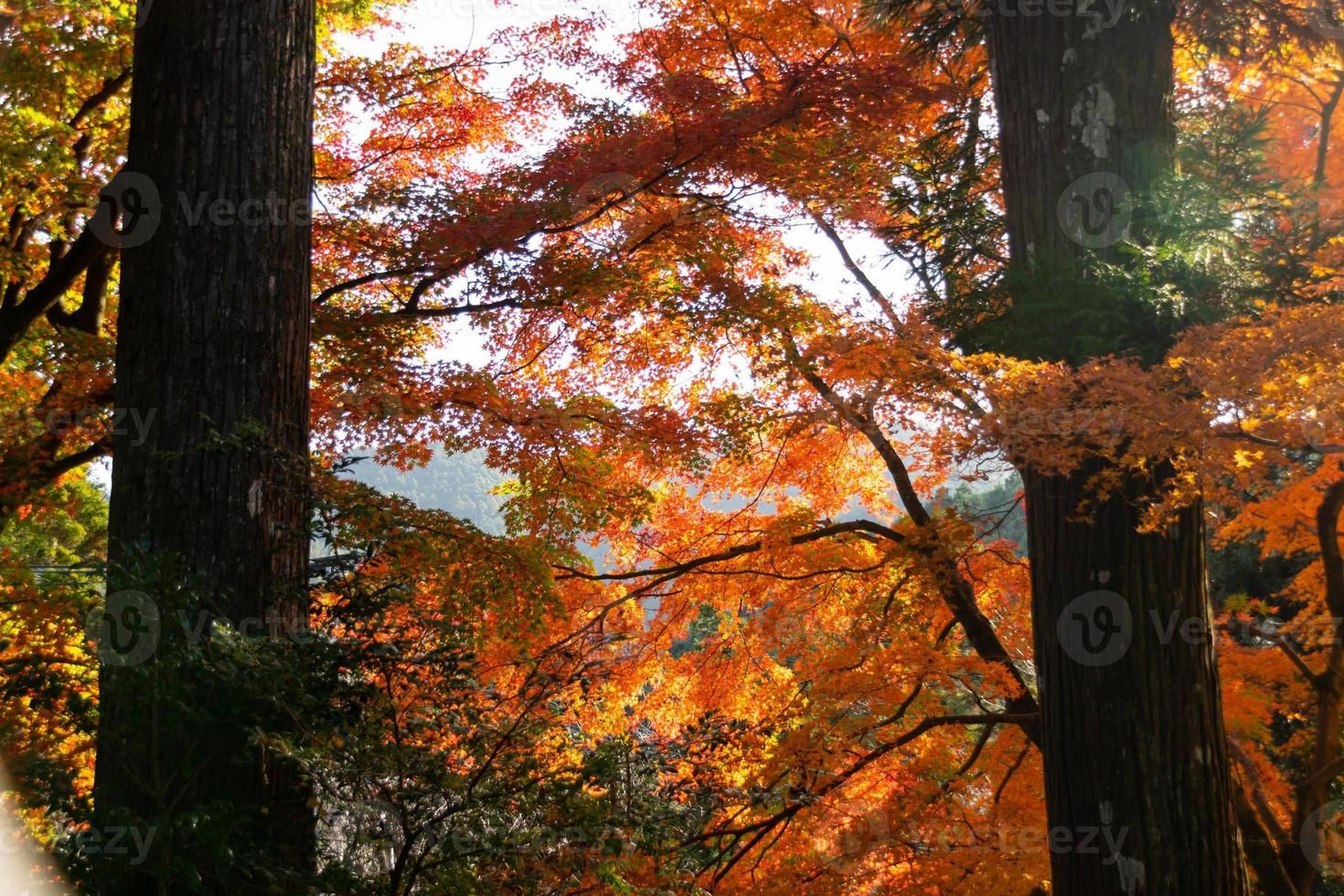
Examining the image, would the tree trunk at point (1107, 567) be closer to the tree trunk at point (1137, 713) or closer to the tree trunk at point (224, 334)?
the tree trunk at point (1137, 713)

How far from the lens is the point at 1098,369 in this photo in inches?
159

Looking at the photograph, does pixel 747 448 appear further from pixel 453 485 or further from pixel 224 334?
pixel 453 485

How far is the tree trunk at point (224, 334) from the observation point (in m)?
3.21

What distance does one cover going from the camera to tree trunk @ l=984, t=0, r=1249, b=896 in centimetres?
444

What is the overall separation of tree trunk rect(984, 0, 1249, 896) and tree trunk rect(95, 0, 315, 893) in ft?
10.6

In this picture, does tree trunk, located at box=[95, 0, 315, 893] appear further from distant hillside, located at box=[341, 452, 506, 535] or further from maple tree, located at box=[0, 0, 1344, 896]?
distant hillside, located at box=[341, 452, 506, 535]

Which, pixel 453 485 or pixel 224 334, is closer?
pixel 224 334

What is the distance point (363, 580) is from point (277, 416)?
2.45 ft

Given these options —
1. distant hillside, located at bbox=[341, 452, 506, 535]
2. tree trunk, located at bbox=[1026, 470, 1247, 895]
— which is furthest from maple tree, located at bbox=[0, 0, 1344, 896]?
distant hillside, located at bbox=[341, 452, 506, 535]

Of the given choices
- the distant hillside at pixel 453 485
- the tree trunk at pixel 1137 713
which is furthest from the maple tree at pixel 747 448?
the distant hillside at pixel 453 485

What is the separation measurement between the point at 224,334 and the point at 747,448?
4.59 metres

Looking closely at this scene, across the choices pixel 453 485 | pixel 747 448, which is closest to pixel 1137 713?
pixel 747 448

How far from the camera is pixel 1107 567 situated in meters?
4.59

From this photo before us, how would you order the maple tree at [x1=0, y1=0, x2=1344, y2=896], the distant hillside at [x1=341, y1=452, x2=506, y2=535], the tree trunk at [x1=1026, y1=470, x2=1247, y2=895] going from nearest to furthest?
the maple tree at [x1=0, y1=0, x2=1344, y2=896], the tree trunk at [x1=1026, y1=470, x2=1247, y2=895], the distant hillside at [x1=341, y1=452, x2=506, y2=535]
